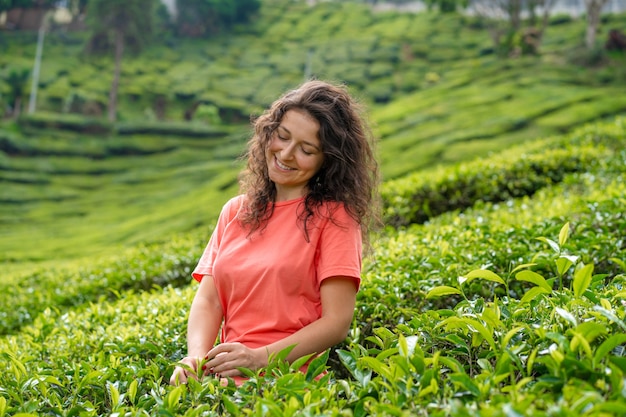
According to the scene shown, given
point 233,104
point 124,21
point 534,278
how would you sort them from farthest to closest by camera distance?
point 233,104, point 124,21, point 534,278

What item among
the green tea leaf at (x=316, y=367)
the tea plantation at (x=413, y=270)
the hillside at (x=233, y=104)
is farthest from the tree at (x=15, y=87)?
the green tea leaf at (x=316, y=367)

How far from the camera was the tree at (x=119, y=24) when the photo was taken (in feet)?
74.4

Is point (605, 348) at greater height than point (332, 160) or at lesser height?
lesser

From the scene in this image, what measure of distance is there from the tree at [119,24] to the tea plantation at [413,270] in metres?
4.02

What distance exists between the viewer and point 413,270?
267cm

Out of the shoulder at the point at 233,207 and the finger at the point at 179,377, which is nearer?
the finger at the point at 179,377

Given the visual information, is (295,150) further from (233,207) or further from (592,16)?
(592,16)

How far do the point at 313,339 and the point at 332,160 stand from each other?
1.80ft

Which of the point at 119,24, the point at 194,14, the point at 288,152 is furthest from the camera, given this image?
the point at 194,14

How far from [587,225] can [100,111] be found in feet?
73.5

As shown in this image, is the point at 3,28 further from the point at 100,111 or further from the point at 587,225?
the point at 587,225

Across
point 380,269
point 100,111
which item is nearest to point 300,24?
point 100,111

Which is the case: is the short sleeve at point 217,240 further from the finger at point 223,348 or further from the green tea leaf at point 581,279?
the green tea leaf at point 581,279

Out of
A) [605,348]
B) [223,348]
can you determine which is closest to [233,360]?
[223,348]
